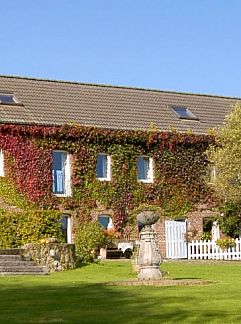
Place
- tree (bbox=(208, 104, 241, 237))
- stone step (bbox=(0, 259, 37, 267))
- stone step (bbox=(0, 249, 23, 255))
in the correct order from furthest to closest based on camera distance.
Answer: tree (bbox=(208, 104, 241, 237)), stone step (bbox=(0, 249, 23, 255)), stone step (bbox=(0, 259, 37, 267))

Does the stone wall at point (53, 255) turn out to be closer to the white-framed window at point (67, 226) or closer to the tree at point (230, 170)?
the white-framed window at point (67, 226)

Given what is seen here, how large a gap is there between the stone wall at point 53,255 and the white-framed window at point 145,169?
48.6 ft

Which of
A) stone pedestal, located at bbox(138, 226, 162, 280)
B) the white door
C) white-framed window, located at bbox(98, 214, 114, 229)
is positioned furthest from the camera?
white-framed window, located at bbox(98, 214, 114, 229)

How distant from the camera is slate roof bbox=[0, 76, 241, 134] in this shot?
138ft

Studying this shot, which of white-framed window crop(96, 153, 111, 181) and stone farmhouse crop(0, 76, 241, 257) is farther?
white-framed window crop(96, 153, 111, 181)

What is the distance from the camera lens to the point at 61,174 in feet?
136

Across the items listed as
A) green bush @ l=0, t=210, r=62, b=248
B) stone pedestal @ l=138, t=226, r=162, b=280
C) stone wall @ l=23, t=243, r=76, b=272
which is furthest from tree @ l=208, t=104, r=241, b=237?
stone pedestal @ l=138, t=226, r=162, b=280

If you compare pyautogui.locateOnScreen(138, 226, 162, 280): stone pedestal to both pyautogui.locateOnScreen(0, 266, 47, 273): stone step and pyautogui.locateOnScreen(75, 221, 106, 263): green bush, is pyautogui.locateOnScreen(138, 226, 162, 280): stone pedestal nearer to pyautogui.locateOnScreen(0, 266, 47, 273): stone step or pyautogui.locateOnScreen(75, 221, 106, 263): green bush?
pyautogui.locateOnScreen(0, 266, 47, 273): stone step

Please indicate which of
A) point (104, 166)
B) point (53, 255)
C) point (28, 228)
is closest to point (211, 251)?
point (104, 166)

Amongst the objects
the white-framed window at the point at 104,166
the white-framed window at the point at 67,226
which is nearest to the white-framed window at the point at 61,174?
the white-framed window at the point at 67,226

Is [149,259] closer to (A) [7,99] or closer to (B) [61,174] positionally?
(B) [61,174]

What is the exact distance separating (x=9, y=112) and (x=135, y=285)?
22402 millimetres

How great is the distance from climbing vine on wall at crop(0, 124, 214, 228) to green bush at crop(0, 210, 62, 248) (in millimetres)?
6158

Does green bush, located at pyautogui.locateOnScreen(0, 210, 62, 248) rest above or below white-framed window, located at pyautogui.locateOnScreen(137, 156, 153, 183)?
below
